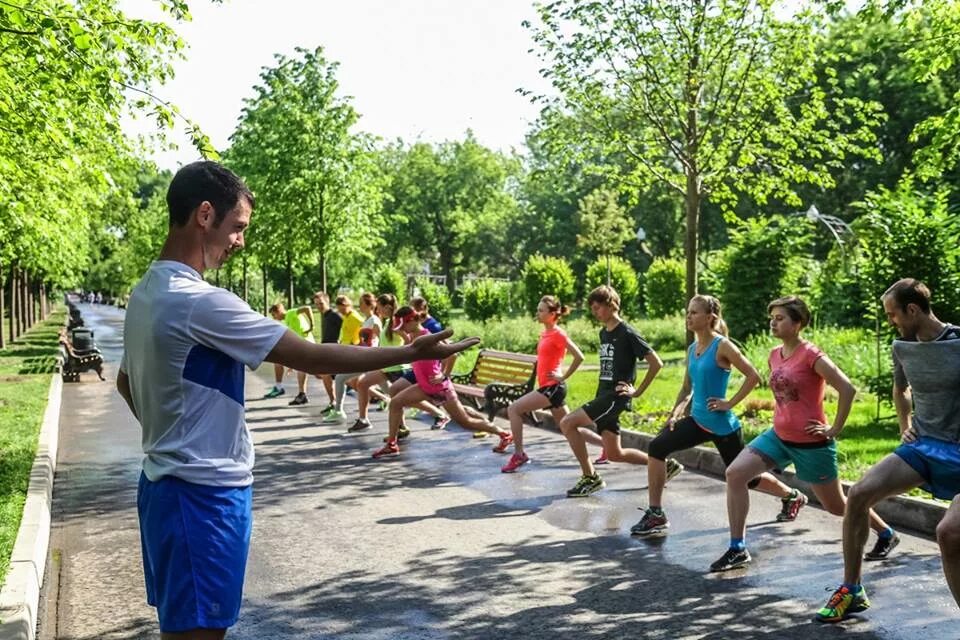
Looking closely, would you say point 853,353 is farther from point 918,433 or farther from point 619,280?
point 619,280

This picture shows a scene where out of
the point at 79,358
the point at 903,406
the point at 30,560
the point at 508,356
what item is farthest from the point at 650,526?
the point at 79,358

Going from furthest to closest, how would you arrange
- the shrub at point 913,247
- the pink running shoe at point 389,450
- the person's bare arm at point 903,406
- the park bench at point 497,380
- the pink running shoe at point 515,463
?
1. the park bench at point 497,380
2. the shrub at point 913,247
3. the pink running shoe at point 389,450
4. the pink running shoe at point 515,463
5. the person's bare arm at point 903,406

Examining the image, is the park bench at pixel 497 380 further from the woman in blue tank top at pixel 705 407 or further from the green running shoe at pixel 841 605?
the green running shoe at pixel 841 605

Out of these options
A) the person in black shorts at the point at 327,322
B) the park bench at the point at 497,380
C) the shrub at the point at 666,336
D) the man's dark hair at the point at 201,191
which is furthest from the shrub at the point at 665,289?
the man's dark hair at the point at 201,191

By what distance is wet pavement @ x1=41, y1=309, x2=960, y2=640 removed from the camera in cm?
534

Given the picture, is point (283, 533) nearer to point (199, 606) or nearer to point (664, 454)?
point (664, 454)

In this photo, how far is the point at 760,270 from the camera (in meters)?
20.4

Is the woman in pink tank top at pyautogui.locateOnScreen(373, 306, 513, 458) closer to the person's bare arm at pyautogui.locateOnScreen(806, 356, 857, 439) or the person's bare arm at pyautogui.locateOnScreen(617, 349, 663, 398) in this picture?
the person's bare arm at pyautogui.locateOnScreen(617, 349, 663, 398)

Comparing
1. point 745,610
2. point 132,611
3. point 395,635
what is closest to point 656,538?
point 745,610

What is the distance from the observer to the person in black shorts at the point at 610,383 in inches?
334

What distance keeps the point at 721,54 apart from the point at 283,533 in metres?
8.47

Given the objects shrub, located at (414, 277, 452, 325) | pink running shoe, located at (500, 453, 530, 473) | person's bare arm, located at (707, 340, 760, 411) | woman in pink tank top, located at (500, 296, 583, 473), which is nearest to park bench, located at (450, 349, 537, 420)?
pink running shoe, located at (500, 453, 530, 473)

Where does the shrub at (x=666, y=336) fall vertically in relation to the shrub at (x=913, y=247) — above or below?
below

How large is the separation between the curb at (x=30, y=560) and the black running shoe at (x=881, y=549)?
5.05 m
